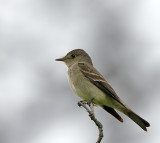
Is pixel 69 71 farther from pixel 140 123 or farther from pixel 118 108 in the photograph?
pixel 140 123

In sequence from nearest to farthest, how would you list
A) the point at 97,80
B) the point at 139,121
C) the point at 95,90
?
the point at 139,121, the point at 95,90, the point at 97,80

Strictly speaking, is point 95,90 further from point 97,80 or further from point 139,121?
point 139,121

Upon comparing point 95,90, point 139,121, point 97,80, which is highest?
point 97,80

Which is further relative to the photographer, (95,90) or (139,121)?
(95,90)

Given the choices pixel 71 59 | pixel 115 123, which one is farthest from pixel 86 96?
pixel 115 123

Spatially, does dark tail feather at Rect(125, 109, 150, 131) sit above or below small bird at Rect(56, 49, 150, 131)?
below

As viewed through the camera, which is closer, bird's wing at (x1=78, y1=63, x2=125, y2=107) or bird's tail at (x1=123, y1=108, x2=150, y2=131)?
bird's tail at (x1=123, y1=108, x2=150, y2=131)

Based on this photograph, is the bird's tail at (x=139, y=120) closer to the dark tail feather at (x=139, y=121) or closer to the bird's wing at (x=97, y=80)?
the dark tail feather at (x=139, y=121)

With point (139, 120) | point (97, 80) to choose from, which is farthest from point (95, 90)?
point (139, 120)

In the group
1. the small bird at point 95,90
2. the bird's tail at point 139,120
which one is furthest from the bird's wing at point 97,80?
the bird's tail at point 139,120

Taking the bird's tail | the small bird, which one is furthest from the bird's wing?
the bird's tail

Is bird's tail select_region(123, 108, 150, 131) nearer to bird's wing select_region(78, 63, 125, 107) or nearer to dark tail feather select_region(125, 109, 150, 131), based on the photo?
dark tail feather select_region(125, 109, 150, 131)
